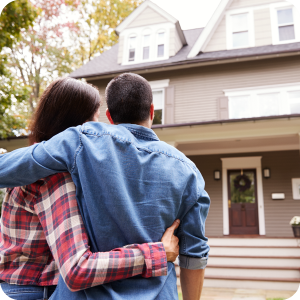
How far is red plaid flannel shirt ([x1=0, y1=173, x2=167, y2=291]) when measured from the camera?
794 mm

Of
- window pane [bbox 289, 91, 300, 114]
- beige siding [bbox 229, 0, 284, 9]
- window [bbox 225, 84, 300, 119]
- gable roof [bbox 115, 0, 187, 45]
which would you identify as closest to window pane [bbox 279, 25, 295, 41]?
beige siding [bbox 229, 0, 284, 9]

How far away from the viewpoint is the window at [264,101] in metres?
8.13

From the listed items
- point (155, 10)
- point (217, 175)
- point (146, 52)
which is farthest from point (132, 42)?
point (217, 175)

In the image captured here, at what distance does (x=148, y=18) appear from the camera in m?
10.4

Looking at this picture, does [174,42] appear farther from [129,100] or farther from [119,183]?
[119,183]

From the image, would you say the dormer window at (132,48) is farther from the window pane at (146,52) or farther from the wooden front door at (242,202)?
the wooden front door at (242,202)

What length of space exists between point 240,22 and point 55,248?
33.1ft

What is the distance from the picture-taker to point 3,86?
7.05m

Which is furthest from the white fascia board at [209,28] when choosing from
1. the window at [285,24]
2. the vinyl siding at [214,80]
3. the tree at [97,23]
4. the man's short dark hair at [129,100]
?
the man's short dark hair at [129,100]

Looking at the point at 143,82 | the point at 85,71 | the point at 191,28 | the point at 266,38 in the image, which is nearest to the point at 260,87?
the point at 266,38

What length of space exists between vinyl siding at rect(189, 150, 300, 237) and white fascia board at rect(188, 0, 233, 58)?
3586 millimetres

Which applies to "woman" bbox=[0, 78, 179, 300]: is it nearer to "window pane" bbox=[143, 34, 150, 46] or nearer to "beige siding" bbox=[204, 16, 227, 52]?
"beige siding" bbox=[204, 16, 227, 52]

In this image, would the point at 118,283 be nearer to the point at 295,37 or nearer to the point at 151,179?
the point at 151,179

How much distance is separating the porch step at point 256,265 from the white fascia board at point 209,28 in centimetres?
607
